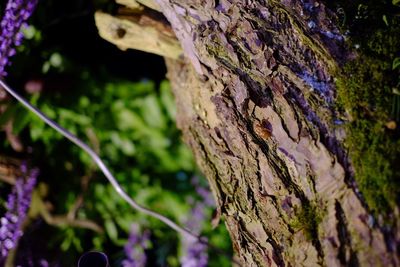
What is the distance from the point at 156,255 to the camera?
114 inches

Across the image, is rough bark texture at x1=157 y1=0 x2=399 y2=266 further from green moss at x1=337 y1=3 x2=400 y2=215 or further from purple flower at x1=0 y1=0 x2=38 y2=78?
purple flower at x1=0 y1=0 x2=38 y2=78

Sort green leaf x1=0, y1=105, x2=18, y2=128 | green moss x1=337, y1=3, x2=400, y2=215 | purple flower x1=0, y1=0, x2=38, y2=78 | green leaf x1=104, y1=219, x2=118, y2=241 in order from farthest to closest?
green leaf x1=104, y1=219, x2=118, y2=241 → green leaf x1=0, y1=105, x2=18, y2=128 → purple flower x1=0, y1=0, x2=38, y2=78 → green moss x1=337, y1=3, x2=400, y2=215

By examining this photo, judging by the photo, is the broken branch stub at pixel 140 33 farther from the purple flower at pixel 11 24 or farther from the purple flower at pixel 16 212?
the purple flower at pixel 16 212

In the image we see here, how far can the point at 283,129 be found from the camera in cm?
137

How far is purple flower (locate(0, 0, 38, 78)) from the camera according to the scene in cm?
177

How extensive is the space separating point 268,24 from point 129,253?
171 centimetres

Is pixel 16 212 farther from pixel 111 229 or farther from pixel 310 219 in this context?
pixel 310 219

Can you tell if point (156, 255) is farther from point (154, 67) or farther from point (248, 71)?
point (248, 71)

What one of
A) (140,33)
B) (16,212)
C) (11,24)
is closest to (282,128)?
(140,33)

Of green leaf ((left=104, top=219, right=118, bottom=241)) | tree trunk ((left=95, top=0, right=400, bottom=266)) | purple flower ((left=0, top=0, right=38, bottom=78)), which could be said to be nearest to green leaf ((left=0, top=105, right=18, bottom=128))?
purple flower ((left=0, top=0, right=38, bottom=78))

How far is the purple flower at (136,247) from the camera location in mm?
2559

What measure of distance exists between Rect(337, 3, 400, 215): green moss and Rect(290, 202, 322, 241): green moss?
0.15 m

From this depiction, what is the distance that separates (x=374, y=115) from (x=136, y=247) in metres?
1.83

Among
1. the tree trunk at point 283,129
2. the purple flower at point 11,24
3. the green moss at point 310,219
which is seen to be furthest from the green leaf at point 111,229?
the green moss at point 310,219
